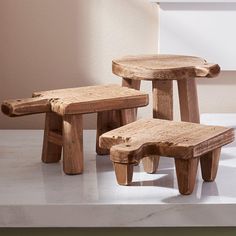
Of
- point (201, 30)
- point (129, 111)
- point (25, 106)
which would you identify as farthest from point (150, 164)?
point (201, 30)

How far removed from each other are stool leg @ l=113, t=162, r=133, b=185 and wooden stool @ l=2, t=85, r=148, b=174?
0.27 feet

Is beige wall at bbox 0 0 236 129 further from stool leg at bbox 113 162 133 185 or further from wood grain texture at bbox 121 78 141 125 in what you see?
stool leg at bbox 113 162 133 185

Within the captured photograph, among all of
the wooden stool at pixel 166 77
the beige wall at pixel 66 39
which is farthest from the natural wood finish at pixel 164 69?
the beige wall at pixel 66 39

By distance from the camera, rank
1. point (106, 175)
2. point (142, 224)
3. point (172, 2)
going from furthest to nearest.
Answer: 1. point (172, 2)
2. point (106, 175)
3. point (142, 224)

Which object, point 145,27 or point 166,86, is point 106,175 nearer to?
point 166,86

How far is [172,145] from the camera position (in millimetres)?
908

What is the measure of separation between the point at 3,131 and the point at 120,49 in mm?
282

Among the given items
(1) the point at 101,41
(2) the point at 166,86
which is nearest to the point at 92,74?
(1) the point at 101,41

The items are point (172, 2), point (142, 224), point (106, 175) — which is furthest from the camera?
point (172, 2)

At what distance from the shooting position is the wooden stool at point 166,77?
106 centimetres

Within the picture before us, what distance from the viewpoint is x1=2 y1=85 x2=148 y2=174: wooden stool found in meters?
1.00

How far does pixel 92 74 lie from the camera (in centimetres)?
139

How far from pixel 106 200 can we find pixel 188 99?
27 cm

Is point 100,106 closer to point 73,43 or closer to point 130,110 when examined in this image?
point 130,110
